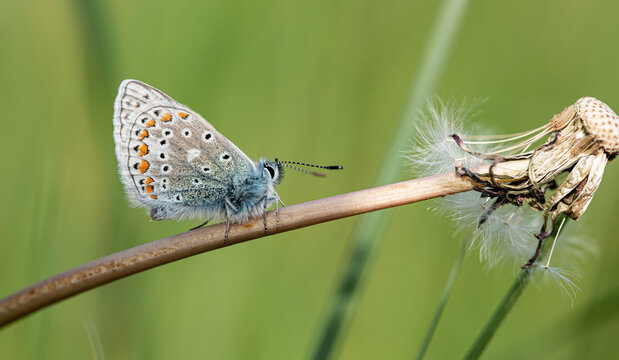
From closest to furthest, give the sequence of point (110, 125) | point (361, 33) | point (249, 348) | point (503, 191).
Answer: point (503, 191), point (249, 348), point (110, 125), point (361, 33)

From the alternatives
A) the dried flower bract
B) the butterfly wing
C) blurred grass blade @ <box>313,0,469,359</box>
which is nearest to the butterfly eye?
the butterfly wing

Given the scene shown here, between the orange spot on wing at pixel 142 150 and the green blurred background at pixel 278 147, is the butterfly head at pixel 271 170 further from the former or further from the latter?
the green blurred background at pixel 278 147

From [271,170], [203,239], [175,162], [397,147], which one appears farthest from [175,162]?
[397,147]

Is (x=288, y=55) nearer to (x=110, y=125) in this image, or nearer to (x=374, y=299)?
(x=110, y=125)

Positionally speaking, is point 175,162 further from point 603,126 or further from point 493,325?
point 603,126

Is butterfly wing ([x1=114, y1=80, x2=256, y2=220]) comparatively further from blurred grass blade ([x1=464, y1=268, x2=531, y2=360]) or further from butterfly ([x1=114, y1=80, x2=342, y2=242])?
blurred grass blade ([x1=464, y1=268, x2=531, y2=360])

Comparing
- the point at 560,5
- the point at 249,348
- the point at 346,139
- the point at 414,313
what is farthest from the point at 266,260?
the point at 560,5

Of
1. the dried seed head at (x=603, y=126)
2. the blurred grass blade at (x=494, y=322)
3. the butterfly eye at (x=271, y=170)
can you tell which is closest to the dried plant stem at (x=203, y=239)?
the dried seed head at (x=603, y=126)
